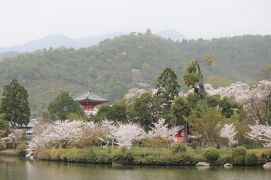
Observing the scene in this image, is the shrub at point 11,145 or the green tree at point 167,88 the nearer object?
the green tree at point 167,88

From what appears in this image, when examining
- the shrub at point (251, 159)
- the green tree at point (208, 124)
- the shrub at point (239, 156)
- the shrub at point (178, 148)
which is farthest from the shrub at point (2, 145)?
the shrub at point (251, 159)

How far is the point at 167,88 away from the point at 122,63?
6363 cm

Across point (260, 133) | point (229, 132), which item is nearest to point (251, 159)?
point (260, 133)

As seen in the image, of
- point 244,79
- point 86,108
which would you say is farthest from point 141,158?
point 244,79

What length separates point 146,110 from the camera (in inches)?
1774

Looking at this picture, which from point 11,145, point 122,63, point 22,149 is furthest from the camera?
point 122,63

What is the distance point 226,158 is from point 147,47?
85929 mm

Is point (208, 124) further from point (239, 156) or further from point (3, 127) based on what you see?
point (3, 127)

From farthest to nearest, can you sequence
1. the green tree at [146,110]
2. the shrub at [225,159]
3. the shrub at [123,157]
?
the green tree at [146,110] < the shrub at [123,157] < the shrub at [225,159]

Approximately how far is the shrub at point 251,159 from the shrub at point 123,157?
852 centimetres

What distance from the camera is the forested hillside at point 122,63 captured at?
94544 millimetres

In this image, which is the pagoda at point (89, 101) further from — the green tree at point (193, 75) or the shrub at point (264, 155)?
the shrub at point (264, 155)

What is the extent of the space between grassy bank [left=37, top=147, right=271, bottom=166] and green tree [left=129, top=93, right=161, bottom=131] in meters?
5.23

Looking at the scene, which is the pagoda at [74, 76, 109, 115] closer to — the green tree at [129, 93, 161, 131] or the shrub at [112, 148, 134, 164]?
the green tree at [129, 93, 161, 131]
